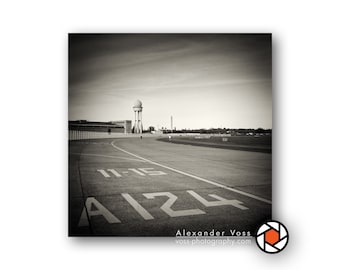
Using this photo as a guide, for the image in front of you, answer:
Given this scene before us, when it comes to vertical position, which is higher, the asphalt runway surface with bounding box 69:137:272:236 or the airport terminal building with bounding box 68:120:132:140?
the airport terminal building with bounding box 68:120:132:140

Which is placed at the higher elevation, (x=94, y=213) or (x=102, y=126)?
(x=102, y=126)

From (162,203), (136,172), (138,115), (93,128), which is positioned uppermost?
(138,115)

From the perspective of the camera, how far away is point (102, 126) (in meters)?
5.09

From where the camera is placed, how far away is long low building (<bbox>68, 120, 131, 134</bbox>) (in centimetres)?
416

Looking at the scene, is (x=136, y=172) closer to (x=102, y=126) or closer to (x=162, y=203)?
(x=102, y=126)

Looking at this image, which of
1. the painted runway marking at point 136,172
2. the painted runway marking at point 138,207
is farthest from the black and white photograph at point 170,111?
the painted runway marking at point 136,172

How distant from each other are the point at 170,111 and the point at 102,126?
1323 mm

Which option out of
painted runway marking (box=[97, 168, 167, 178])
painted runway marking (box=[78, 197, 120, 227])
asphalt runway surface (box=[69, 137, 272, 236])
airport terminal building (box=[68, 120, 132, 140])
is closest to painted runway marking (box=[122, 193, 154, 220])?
asphalt runway surface (box=[69, 137, 272, 236])

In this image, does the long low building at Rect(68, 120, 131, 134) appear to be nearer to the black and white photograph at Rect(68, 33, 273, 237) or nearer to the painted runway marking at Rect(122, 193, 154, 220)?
the black and white photograph at Rect(68, 33, 273, 237)

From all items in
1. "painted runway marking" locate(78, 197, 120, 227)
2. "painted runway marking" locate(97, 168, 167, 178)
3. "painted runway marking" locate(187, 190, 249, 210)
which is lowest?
"painted runway marking" locate(78, 197, 120, 227)

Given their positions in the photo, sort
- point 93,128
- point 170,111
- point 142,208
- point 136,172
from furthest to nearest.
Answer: point 136,172 < point 93,128 < point 170,111 < point 142,208

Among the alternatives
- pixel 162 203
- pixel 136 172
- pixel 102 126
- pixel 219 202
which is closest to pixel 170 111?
pixel 102 126

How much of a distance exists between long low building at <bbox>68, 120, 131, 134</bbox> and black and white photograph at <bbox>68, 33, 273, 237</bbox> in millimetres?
33

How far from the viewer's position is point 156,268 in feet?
12.2
